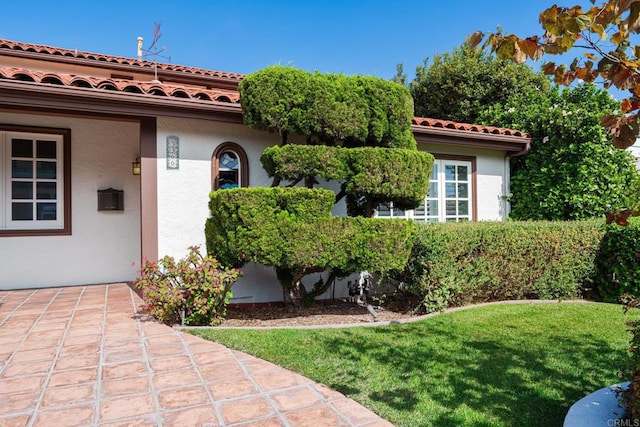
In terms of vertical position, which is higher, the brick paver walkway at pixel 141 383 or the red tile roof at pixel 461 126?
the red tile roof at pixel 461 126

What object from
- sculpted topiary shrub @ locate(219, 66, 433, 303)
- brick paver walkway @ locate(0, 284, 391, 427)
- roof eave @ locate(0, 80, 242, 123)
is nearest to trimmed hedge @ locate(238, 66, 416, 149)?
sculpted topiary shrub @ locate(219, 66, 433, 303)

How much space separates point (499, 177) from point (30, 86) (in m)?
9.66

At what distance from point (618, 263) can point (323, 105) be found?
6.57 meters

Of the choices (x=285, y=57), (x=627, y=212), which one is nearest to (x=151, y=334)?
(x=285, y=57)

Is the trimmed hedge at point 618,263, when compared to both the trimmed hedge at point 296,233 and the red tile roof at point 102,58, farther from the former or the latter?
the red tile roof at point 102,58

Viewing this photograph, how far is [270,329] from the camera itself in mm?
5445

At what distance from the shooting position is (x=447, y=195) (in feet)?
30.2

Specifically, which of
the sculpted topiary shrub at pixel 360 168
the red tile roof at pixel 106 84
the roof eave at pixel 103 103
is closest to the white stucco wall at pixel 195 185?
the roof eave at pixel 103 103

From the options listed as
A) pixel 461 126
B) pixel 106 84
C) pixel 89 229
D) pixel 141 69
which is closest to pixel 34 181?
pixel 89 229

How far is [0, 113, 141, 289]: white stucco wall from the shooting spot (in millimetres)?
7504

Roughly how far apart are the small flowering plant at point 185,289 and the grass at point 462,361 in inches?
15.8

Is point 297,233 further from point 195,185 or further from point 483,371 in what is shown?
point 483,371

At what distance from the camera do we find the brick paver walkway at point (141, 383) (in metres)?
3.13

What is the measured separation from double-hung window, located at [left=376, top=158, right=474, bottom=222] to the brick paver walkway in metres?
5.61
